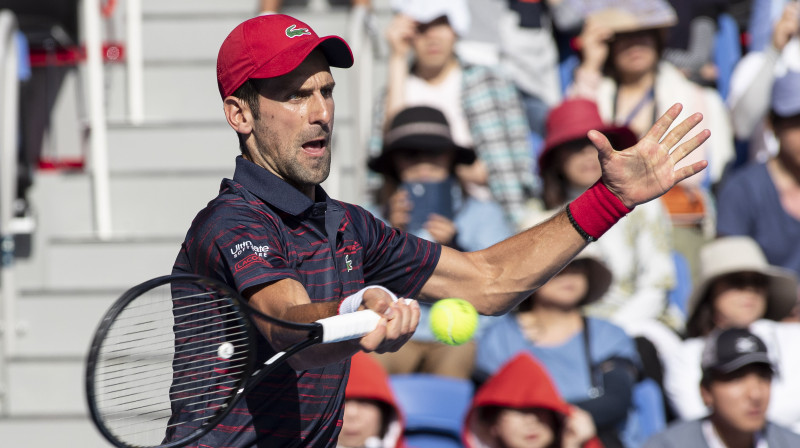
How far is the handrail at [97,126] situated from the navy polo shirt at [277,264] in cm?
357

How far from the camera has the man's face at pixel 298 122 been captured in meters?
2.93

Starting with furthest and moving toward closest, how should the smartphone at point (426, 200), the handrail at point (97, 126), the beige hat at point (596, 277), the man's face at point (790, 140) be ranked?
the handrail at point (97, 126), the man's face at point (790, 140), the smartphone at point (426, 200), the beige hat at point (596, 277)

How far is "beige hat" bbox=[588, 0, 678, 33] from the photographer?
6.85 metres

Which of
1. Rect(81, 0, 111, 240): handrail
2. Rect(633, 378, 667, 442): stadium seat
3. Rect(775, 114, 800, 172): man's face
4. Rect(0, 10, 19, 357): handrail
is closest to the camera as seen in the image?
Rect(633, 378, 667, 442): stadium seat

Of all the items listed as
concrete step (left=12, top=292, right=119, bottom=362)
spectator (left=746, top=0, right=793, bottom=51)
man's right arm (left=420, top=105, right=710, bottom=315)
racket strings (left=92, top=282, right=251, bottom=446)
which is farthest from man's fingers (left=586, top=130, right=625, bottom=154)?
spectator (left=746, top=0, right=793, bottom=51)

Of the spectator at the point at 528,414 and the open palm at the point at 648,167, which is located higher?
the open palm at the point at 648,167

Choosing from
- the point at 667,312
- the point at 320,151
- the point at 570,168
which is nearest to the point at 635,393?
the point at 667,312

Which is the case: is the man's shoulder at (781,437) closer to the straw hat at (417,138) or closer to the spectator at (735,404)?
the spectator at (735,404)

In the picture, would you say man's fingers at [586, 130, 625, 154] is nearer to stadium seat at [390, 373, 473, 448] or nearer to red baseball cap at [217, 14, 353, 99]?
red baseball cap at [217, 14, 353, 99]

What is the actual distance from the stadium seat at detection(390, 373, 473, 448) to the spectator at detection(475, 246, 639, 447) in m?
0.18

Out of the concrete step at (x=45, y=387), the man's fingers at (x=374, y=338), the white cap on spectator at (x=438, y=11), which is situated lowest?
the concrete step at (x=45, y=387)

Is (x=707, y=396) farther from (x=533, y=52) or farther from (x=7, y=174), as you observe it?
(x=7, y=174)

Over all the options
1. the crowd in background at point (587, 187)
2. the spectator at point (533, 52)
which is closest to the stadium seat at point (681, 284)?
the crowd in background at point (587, 187)

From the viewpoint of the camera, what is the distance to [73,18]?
26.7 feet
